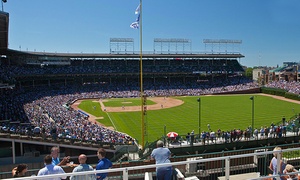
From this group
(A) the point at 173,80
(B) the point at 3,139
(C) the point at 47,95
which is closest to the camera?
(B) the point at 3,139

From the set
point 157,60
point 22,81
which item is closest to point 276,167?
point 22,81

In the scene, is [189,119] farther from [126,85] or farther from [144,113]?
[126,85]

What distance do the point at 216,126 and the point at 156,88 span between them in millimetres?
43338

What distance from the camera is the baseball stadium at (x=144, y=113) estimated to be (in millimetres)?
12590

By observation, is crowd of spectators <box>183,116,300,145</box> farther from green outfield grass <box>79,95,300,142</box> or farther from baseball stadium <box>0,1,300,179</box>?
green outfield grass <box>79,95,300,142</box>

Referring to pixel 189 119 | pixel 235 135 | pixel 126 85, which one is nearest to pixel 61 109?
pixel 189 119

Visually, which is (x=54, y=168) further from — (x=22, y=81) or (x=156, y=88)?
(x=156, y=88)

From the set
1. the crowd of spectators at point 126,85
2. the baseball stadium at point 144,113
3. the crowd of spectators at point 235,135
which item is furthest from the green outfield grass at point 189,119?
the crowd of spectators at point 126,85

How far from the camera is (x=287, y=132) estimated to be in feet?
78.3

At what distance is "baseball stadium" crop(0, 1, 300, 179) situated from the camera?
12590 millimetres

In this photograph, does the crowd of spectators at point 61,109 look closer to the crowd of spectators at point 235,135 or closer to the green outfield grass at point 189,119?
the green outfield grass at point 189,119

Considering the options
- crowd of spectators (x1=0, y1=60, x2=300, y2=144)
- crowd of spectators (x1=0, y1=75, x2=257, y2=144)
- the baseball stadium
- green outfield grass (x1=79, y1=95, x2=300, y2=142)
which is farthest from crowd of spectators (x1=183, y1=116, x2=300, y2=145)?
crowd of spectators (x1=0, y1=60, x2=300, y2=144)

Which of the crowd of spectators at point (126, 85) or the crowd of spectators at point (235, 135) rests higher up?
the crowd of spectators at point (126, 85)

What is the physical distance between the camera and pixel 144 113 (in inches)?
917
